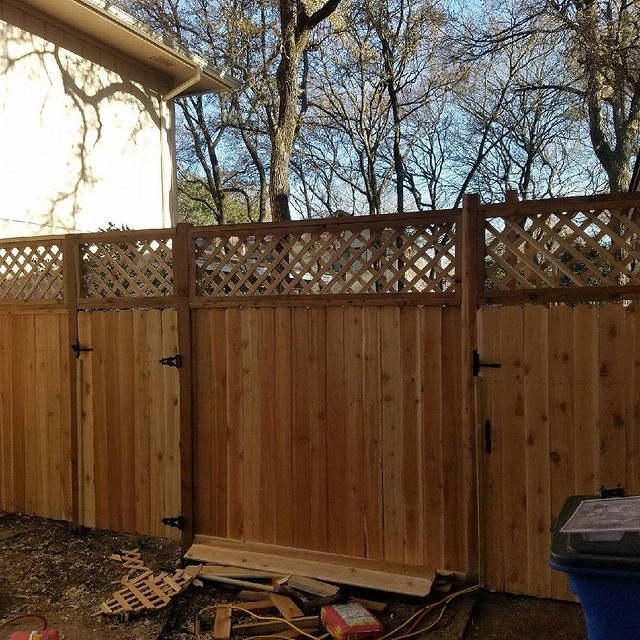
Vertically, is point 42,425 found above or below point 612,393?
below

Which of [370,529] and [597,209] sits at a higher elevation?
[597,209]

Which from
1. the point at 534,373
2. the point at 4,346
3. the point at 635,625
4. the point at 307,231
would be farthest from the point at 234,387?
the point at 635,625

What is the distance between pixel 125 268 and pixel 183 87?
509cm

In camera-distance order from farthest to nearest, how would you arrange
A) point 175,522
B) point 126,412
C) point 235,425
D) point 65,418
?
point 65,418, point 126,412, point 175,522, point 235,425

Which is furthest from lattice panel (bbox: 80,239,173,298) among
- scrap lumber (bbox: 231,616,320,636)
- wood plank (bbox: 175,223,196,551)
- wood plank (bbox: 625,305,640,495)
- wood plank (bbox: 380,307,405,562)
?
wood plank (bbox: 625,305,640,495)

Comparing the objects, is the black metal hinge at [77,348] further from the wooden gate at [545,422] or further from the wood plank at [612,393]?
the wood plank at [612,393]

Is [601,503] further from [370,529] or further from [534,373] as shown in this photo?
[370,529]

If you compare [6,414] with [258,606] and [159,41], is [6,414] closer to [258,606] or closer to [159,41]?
[258,606]

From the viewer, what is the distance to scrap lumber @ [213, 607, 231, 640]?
2931 mm

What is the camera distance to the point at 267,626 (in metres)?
3.00

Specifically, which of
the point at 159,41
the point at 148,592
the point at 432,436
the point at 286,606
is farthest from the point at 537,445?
the point at 159,41

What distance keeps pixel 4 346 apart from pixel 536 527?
13.3ft

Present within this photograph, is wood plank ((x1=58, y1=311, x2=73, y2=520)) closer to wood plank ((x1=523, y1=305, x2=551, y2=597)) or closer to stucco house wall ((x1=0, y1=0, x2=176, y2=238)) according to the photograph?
stucco house wall ((x1=0, y1=0, x2=176, y2=238))

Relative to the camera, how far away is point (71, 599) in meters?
3.44
